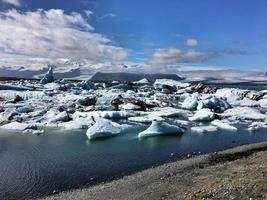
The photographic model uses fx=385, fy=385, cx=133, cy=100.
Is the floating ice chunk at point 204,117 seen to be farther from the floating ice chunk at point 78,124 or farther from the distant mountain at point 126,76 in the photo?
the distant mountain at point 126,76

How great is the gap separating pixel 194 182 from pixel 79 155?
6591 millimetres

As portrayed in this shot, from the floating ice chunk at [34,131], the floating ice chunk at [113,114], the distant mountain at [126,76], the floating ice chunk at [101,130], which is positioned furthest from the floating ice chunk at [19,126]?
the distant mountain at [126,76]

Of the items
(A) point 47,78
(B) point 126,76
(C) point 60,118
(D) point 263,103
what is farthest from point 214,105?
(B) point 126,76

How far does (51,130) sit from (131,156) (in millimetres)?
8276

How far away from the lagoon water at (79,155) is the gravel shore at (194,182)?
1015mm

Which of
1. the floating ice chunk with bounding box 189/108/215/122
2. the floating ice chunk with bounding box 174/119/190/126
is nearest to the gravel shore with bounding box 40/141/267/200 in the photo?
the floating ice chunk with bounding box 174/119/190/126

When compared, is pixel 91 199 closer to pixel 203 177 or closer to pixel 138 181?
pixel 138 181

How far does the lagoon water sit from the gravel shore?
3.33 ft

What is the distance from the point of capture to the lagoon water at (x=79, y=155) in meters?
12.6

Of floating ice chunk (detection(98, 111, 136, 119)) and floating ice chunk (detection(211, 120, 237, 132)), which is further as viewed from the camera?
floating ice chunk (detection(98, 111, 136, 119))

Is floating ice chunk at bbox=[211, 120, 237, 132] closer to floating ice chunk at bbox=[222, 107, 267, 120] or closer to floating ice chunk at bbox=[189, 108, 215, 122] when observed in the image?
floating ice chunk at bbox=[189, 108, 215, 122]

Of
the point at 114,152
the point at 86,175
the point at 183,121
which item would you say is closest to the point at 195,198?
the point at 86,175

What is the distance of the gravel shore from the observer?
360 inches

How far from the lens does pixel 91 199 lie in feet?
35.0
